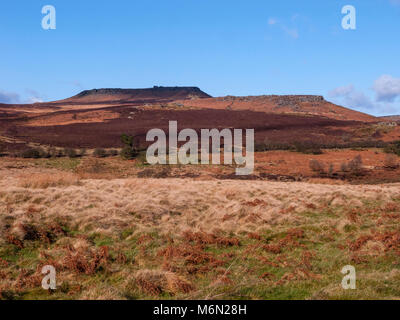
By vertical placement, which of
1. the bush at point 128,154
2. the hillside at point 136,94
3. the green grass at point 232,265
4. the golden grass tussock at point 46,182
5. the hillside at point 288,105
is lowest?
the green grass at point 232,265

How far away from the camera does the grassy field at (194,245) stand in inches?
241

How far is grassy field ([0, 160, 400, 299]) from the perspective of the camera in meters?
6.13

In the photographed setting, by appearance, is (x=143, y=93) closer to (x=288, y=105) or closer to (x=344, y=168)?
(x=288, y=105)

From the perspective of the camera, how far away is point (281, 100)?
339ft

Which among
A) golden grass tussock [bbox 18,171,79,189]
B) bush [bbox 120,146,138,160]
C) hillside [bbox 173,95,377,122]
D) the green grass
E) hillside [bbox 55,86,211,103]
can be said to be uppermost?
hillside [bbox 55,86,211,103]

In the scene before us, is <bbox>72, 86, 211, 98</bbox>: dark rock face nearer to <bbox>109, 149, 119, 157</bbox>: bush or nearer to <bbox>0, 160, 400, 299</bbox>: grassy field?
<bbox>109, 149, 119, 157</bbox>: bush

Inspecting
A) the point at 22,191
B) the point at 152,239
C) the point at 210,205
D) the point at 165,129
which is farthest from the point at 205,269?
the point at 165,129

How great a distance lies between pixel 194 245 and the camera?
28.0 feet

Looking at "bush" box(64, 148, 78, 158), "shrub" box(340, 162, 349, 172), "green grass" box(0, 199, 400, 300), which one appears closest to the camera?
"green grass" box(0, 199, 400, 300)

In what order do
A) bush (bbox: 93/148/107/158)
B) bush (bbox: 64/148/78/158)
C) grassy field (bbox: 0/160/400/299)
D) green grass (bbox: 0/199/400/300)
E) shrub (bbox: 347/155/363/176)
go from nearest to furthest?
green grass (bbox: 0/199/400/300)
grassy field (bbox: 0/160/400/299)
shrub (bbox: 347/155/363/176)
bush (bbox: 64/148/78/158)
bush (bbox: 93/148/107/158)

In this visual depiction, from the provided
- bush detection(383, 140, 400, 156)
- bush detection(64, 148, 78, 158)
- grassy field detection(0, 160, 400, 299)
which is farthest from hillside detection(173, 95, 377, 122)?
grassy field detection(0, 160, 400, 299)

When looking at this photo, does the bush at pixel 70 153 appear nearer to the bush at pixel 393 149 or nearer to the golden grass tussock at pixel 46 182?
the golden grass tussock at pixel 46 182

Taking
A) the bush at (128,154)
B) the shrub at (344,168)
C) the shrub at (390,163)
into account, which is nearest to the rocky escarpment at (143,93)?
the bush at (128,154)

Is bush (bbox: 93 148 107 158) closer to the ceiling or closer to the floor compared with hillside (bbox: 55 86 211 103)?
closer to the floor
